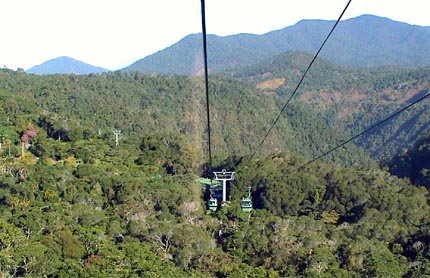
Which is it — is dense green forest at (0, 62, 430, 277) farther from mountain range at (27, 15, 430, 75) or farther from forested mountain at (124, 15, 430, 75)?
mountain range at (27, 15, 430, 75)

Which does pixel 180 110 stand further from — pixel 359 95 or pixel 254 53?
pixel 254 53

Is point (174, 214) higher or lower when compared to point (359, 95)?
lower

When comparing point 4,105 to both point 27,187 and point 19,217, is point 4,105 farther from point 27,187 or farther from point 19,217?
point 19,217

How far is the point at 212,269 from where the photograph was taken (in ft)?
48.8

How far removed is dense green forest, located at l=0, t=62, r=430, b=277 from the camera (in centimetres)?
Result: 1403

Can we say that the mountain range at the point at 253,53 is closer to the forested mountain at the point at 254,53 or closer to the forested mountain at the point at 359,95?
the forested mountain at the point at 254,53

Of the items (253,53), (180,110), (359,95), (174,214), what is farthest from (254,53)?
(174,214)

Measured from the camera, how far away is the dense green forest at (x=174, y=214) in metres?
14.0

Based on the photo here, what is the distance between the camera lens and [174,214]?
67.8 ft

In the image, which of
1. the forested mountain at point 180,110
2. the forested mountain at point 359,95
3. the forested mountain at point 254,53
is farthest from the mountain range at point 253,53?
the forested mountain at point 180,110

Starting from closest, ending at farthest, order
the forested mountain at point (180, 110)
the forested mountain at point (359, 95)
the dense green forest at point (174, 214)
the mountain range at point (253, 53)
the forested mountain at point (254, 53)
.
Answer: the dense green forest at point (174, 214), the forested mountain at point (180, 110), the forested mountain at point (359, 95), the mountain range at point (253, 53), the forested mountain at point (254, 53)

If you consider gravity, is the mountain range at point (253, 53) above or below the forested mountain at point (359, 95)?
above

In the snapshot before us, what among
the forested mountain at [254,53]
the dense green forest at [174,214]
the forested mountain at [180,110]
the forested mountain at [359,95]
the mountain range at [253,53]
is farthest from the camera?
the forested mountain at [254,53]

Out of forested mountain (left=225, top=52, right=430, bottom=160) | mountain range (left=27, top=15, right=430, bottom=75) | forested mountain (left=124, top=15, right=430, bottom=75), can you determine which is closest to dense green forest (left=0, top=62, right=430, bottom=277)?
forested mountain (left=225, top=52, right=430, bottom=160)
